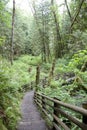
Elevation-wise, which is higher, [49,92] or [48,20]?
[48,20]

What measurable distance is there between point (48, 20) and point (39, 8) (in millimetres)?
3107

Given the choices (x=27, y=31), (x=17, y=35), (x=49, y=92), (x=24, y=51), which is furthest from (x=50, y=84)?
(x=27, y=31)

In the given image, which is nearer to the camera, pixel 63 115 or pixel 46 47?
pixel 63 115

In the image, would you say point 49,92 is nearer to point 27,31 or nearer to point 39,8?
point 39,8

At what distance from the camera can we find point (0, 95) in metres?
7.25

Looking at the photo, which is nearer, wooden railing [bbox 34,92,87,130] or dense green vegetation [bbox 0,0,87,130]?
wooden railing [bbox 34,92,87,130]

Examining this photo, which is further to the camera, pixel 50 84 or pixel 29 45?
pixel 29 45

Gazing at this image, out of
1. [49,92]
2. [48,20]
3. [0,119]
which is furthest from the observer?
[48,20]

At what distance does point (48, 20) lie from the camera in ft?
131

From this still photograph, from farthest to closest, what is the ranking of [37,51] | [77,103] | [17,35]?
[37,51] → [17,35] → [77,103]

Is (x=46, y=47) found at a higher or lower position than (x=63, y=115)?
higher

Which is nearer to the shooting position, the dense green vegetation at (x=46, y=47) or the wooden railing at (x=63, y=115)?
the wooden railing at (x=63, y=115)

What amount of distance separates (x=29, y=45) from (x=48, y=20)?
44.1 feet

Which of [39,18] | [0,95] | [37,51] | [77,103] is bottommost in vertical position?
[77,103]
